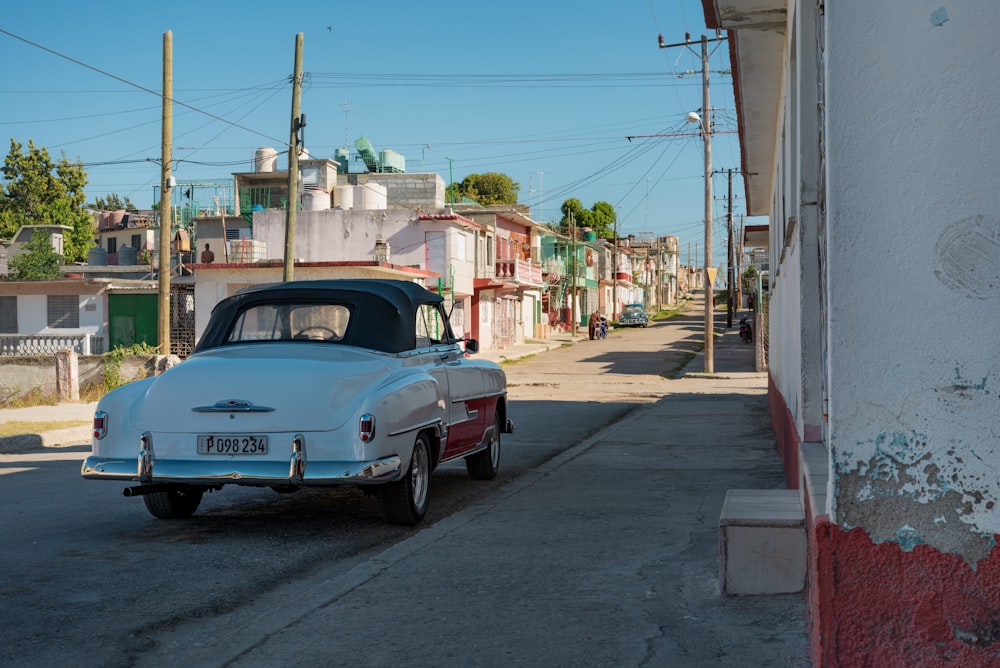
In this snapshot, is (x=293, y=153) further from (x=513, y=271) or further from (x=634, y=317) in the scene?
(x=634, y=317)

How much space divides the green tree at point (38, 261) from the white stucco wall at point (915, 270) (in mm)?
51469

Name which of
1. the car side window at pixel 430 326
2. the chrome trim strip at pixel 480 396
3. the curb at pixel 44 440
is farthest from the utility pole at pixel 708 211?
the car side window at pixel 430 326

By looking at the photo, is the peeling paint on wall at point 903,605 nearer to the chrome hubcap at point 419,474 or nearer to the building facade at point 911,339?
the building facade at point 911,339

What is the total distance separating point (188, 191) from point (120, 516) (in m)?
55.4

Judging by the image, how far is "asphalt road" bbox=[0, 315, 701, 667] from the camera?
5289 millimetres

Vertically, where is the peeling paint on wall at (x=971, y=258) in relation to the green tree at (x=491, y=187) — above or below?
below

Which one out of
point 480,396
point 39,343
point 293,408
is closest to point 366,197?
point 39,343

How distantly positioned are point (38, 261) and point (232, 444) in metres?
49.8

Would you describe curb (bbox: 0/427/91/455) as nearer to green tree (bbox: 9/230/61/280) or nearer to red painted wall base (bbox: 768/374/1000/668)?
red painted wall base (bbox: 768/374/1000/668)

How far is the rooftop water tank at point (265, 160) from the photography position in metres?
59.3

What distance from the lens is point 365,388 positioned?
24.8 ft

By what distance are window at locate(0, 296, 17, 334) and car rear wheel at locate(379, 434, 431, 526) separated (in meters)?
36.8

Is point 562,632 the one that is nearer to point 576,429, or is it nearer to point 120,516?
point 120,516

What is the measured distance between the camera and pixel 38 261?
5291cm
